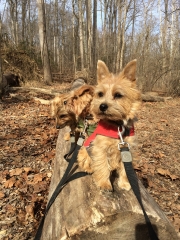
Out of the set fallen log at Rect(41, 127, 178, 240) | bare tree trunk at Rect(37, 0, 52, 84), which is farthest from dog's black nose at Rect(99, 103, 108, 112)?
bare tree trunk at Rect(37, 0, 52, 84)

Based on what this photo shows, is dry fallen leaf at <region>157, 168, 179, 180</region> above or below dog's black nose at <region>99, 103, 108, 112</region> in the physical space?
Result: below

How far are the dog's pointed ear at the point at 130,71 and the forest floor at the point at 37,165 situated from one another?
2375mm

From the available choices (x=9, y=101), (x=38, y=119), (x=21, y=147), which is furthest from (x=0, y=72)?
(x=21, y=147)

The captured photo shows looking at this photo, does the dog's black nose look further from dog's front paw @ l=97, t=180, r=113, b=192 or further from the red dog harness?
dog's front paw @ l=97, t=180, r=113, b=192

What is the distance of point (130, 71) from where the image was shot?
295cm

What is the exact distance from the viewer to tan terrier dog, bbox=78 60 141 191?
2.66m

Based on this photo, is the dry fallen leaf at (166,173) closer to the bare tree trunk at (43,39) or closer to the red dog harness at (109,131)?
the red dog harness at (109,131)

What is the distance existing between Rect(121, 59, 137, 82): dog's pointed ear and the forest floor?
7.79ft

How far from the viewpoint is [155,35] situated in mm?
16703

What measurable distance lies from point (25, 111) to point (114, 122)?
658 cm

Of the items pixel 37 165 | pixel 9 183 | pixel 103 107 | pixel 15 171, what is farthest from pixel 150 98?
pixel 103 107


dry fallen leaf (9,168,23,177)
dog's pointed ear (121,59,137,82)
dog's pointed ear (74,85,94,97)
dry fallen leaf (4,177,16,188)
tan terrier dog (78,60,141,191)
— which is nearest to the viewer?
tan terrier dog (78,60,141,191)

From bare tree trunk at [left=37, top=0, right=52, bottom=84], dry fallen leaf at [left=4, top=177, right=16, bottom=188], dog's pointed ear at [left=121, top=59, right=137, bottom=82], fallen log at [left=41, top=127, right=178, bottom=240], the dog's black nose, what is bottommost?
dry fallen leaf at [left=4, top=177, right=16, bottom=188]

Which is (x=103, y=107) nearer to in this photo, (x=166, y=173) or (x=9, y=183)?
(x=9, y=183)
